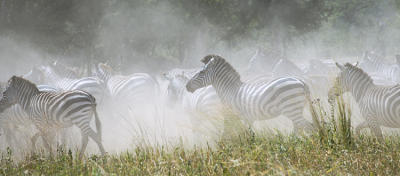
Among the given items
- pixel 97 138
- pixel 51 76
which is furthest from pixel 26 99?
pixel 51 76

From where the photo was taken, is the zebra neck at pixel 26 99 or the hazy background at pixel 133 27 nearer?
the zebra neck at pixel 26 99

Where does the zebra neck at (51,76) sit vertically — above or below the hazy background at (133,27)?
below

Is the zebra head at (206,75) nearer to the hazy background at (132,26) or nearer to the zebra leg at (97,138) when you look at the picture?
the zebra leg at (97,138)

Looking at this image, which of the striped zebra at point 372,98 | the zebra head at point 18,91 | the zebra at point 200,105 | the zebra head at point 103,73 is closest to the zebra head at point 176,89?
the zebra at point 200,105

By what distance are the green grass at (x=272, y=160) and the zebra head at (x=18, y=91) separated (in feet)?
8.84

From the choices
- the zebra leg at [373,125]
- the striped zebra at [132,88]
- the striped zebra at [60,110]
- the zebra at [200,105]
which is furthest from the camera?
the striped zebra at [132,88]

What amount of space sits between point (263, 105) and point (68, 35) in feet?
67.6

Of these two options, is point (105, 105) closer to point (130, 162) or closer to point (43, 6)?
point (130, 162)

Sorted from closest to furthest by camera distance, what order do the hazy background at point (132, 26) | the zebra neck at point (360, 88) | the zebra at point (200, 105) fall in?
1. the zebra neck at point (360, 88)
2. the zebra at point (200, 105)
3. the hazy background at point (132, 26)

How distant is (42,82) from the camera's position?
1434 centimetres

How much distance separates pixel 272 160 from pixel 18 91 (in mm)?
5965

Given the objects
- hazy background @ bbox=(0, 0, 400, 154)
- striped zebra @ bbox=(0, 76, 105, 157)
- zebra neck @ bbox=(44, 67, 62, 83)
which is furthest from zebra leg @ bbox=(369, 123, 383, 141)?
zebra neck @ bbox=(44, 67, 62, 83)

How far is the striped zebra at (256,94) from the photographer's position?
741 cm

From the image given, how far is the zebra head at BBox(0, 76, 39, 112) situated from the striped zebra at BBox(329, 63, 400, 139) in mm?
5697
